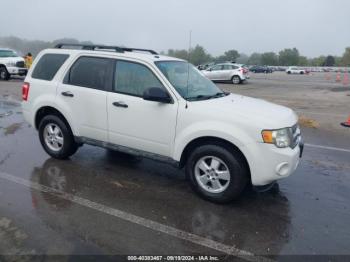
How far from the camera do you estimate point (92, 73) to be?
545cm

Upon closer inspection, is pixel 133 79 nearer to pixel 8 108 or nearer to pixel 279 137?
pixel 279 137

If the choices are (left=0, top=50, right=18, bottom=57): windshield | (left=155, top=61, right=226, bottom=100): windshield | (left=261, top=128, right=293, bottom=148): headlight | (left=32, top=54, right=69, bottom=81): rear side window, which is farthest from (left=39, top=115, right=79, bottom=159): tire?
(left=0, top=50, right=18, bottom=57): windshield

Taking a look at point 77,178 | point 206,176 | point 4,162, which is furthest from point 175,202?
point 4,162

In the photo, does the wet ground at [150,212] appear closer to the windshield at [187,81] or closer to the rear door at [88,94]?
the rear door at [88,94]

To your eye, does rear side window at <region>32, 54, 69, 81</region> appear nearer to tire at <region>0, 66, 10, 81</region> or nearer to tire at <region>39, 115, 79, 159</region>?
tire at <region>39, 115, 79, 159</region>

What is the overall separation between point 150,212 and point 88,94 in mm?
2159

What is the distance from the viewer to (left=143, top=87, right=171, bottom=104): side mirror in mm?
4590

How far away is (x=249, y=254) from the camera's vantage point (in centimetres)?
345

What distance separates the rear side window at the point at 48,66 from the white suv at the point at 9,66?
55.3 ft

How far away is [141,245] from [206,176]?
4.56 ft

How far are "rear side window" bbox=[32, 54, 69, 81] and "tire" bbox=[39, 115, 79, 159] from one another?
69 centimetres

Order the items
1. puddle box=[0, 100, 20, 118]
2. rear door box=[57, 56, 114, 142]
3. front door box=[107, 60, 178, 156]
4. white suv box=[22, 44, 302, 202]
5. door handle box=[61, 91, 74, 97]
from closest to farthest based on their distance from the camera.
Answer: white suv box=[22, 44, 302, 202]
front door box=[107, 60, 178, 156]
rear door box=[57, 56, 114, 142]
door handle box=[61, 91, 74, 97]
puddle box=[0, 100, 20, 118]

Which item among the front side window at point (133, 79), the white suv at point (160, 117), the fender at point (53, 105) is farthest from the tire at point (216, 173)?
the fender at point (53, 105)

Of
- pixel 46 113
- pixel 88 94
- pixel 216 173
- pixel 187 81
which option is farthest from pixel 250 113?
pixel 46 113
